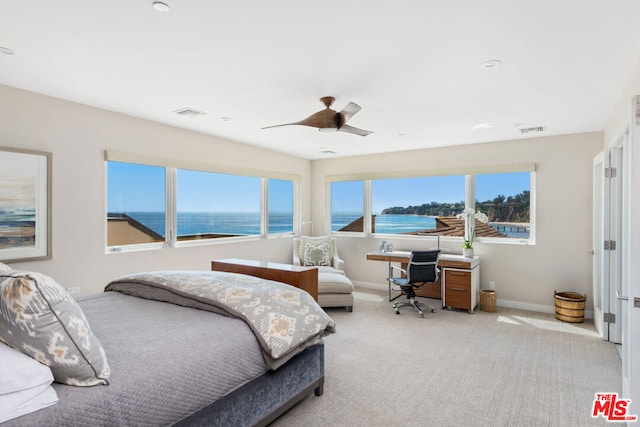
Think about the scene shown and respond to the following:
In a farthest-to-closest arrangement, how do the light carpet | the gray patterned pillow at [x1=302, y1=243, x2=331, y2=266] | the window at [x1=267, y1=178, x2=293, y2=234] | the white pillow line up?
the window at [x1=267, y1=178, x2=293, y2=234], the gray patterned pillow at [x1=302, y1=243, x2=331, y2=266], the light carpet, the white pillow

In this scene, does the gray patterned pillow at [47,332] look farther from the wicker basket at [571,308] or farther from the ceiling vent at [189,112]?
the wicker basket at [571,308]

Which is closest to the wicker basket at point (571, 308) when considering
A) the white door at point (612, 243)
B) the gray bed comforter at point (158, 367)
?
the white door at point (612, 243)

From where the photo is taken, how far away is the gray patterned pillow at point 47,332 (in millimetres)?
1332

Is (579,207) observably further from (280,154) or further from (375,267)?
(280,154)

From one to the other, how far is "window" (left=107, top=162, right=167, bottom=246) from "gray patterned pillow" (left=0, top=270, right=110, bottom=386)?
2.77 metres

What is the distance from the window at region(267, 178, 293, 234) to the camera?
6160mm

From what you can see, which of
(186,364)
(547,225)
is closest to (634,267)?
(186,364)

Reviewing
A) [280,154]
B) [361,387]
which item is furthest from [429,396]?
[280,154]

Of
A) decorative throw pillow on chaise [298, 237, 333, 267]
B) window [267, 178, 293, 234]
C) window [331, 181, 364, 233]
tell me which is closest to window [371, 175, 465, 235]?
window [331, 181, 364, 233]

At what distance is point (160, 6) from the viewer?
1914 mm

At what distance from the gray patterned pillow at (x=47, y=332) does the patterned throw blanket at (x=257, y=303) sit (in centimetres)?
80

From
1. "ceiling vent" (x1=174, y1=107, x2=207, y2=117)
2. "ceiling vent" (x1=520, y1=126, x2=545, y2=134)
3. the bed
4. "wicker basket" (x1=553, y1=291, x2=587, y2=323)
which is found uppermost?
"ceiling vent" (x1=174, y1=107, x2=207, y2=117)

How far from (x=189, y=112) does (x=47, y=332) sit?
293cm

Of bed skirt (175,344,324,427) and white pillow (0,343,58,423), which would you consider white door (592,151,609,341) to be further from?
white pillow (0,343,58,423)
